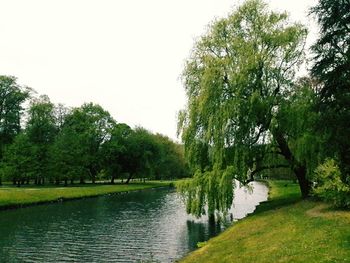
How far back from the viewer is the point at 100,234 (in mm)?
36094

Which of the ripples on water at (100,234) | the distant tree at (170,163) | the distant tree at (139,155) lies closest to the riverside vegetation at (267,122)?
the ripples on water at (100,234)

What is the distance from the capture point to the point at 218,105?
3400 centimetres

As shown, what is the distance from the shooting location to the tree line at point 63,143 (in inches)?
3231

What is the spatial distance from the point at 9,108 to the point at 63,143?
51.1 feet

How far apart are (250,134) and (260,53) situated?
7.21m

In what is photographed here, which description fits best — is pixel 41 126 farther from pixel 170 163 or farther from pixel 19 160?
pixel 170 163

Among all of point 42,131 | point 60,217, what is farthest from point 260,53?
point 42,131

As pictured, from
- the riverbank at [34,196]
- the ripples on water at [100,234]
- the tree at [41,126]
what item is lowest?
Result: the ripples on water at [100,234]

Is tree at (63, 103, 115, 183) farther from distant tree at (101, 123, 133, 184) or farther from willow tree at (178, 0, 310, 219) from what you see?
willow tree at (178, 0, 310, 219)

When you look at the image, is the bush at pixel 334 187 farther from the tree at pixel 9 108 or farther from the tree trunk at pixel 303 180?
the tree at pixel 9 108

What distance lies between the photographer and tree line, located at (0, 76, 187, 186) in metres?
82.1

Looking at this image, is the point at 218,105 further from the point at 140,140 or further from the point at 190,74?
the point at 140,140

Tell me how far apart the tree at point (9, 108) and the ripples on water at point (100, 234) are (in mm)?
43981

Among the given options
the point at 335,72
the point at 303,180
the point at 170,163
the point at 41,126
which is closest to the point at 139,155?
the point at 41,126
